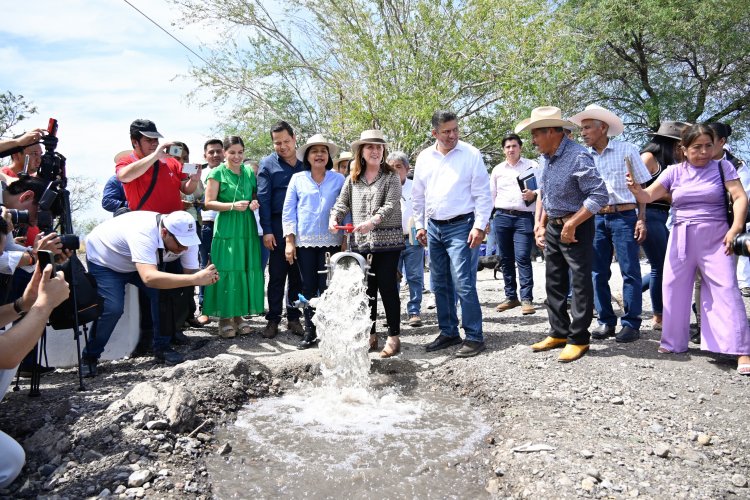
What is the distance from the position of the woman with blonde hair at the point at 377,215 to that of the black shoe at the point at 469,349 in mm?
593

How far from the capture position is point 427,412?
401 centimetres

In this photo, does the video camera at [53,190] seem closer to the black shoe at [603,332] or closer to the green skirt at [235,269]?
the green skirt at [235,269]

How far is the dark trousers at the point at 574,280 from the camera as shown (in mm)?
4578

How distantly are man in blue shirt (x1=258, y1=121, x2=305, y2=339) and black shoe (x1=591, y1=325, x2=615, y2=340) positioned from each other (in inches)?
116

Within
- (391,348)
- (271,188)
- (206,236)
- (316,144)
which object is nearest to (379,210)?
(316,144)

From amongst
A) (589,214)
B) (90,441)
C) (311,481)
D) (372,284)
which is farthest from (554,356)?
(90,441)

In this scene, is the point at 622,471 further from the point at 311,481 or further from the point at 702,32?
the point at 702,32

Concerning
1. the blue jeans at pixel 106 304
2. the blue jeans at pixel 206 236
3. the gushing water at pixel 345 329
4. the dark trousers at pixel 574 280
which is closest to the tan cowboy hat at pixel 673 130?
the dark trousers at pixel 574 280

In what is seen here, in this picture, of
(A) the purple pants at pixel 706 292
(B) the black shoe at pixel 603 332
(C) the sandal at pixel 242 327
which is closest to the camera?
(A) the purple pants at pixel 706 292

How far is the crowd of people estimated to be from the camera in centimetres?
444

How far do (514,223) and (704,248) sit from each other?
2.57 metres

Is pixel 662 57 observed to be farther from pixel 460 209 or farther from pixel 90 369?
pixel 90 369

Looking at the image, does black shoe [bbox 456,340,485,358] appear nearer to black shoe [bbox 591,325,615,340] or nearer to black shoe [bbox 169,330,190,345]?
black shoe [bbox 591,325,615,340]

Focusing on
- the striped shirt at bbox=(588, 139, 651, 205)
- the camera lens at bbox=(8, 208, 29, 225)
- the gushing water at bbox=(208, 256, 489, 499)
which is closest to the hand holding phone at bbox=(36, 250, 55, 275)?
the camera lens at bbox=(8, 208, 29, 225)
